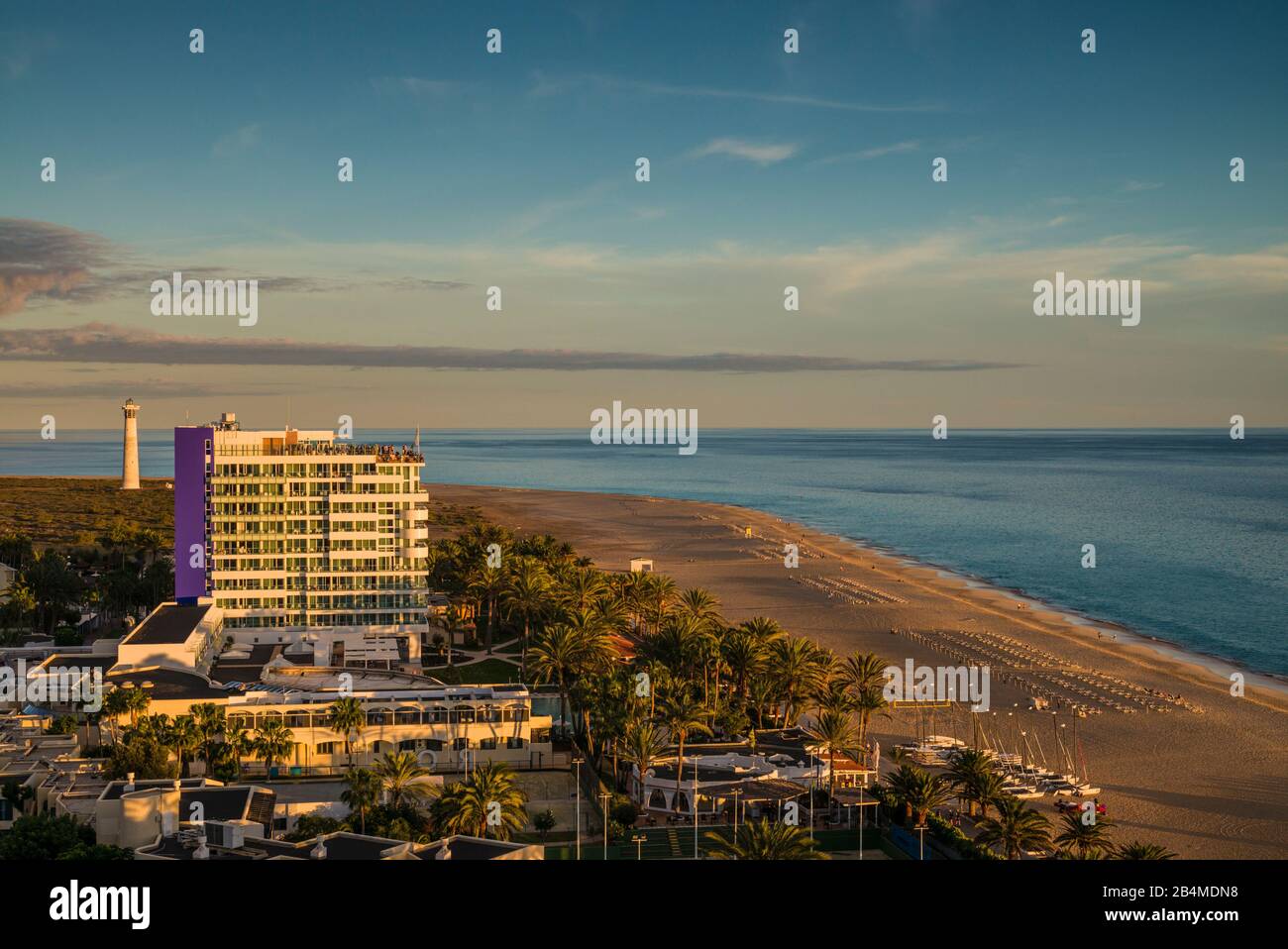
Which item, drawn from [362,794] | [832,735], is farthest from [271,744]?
[832,735]

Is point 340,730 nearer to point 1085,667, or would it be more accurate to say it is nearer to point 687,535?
point 1085,667

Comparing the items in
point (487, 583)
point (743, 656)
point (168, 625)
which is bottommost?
point (743, 656)

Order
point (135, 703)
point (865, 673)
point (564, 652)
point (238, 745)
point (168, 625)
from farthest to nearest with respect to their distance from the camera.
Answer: point (168, 625) → point (564, 652) → point (865, 673) → point (135, 703) → point (238, 745)

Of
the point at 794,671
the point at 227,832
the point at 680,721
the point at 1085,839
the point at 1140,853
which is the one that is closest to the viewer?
the point at 1140,853

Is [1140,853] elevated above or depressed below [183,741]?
above

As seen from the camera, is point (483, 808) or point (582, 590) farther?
point (582, 590)

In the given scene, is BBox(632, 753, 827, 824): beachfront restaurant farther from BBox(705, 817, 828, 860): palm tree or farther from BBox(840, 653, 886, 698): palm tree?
BBox(705, 817, 828, 860): palm tree

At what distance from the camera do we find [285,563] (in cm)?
7456

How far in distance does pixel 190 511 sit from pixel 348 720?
3148 centimetres

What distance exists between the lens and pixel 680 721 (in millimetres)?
46781

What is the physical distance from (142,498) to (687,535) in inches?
3684

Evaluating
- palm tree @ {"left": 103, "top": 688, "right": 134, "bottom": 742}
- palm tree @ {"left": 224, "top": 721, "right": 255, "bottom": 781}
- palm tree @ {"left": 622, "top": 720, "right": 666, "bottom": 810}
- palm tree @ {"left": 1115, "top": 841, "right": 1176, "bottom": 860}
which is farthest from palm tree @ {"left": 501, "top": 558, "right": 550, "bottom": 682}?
palm tree @ {"left": 1115, "top": 841, "right": 1176, "bottom": 860}

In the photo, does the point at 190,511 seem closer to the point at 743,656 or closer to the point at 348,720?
the point at 348,720
